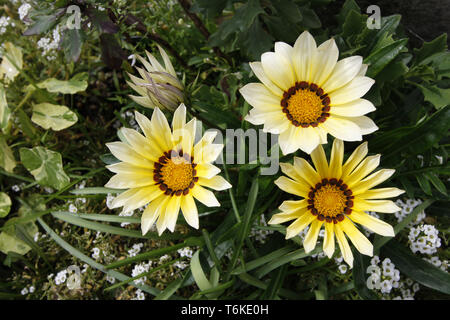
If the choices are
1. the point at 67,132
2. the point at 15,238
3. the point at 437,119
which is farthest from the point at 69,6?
the point at 437,119

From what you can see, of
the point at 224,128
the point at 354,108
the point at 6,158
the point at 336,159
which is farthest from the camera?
the point at 6,158

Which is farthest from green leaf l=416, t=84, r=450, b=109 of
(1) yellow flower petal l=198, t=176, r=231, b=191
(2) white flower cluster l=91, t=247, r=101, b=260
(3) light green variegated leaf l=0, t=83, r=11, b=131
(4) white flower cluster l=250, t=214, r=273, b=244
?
(3) light green variegated leaf l=0, t=83, r=11, b=131

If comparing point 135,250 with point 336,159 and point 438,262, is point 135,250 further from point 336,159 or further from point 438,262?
point 438,262

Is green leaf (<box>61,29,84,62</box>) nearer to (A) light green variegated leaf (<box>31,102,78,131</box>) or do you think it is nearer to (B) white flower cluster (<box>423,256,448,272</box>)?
(A) light green variegated leaf (<box>31,102,78,131</box>)

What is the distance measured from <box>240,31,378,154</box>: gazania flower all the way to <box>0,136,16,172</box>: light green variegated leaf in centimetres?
135

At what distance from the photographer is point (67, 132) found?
→ 6.59ft

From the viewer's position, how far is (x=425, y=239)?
4.72 ft

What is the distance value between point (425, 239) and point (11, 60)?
6.38 feet

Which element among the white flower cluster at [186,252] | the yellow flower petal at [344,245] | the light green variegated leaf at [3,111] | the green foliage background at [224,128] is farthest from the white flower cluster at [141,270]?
the light green variegated leaf at [3,111]

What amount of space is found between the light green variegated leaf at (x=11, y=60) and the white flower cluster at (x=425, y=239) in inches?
74.1

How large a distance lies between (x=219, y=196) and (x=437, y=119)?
83 centimetres

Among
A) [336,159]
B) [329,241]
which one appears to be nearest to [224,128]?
[336,159]

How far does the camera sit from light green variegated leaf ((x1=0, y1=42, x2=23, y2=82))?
1.92 m

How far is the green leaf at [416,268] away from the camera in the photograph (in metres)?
1.41
